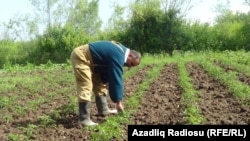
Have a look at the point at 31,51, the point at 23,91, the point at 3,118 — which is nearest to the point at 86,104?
the point at 3,118

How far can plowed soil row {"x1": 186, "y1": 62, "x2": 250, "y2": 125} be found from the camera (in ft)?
22.9

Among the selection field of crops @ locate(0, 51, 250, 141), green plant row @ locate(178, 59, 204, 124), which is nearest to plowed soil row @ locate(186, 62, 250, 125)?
field of crops @ locate(0, 51, 250, 141)

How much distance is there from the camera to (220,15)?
139 feet

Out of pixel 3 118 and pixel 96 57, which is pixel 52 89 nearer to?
pixel 3 118

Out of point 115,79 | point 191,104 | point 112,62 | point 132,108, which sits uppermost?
point 112,62

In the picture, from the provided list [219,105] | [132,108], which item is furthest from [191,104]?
[132,108]

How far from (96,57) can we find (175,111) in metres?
1.61

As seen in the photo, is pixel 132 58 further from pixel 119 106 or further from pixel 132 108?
pixel 132 108

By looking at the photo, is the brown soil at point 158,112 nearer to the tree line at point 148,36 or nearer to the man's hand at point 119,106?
the man's hand at point 119,106

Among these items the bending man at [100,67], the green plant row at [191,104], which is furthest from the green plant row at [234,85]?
the bending man at [100,67]

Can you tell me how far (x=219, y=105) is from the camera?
824cm

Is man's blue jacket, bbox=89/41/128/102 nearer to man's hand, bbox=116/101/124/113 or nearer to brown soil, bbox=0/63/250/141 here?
man's hand, bbox=116/101/124/113

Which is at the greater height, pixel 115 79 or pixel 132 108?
pixel 115 79

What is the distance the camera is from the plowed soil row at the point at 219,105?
6.99m
